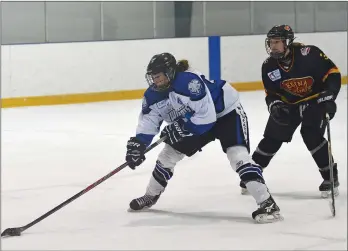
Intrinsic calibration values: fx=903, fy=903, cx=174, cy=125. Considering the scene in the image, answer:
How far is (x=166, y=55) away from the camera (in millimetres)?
3959

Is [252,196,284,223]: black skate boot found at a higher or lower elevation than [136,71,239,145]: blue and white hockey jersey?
lower

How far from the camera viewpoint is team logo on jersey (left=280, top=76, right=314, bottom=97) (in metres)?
4.45

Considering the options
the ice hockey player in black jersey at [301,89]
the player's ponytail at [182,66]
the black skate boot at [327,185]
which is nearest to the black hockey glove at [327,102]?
the ice hockey player in black jersey at [301,89]

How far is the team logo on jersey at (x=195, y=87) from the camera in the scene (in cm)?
392

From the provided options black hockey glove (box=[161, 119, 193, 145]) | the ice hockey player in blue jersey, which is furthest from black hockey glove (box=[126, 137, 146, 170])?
black hockey glove (box=[161, 119, 193, 145])

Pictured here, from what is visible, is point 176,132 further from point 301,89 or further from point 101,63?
point 101,63

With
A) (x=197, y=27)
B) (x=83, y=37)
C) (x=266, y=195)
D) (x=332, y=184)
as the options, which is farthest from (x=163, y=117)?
(x=197, y=27)

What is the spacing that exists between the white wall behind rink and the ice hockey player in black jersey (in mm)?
4897

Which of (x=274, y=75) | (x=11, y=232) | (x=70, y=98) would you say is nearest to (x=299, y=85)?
(x=274, y=75)

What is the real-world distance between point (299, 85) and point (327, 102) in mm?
184

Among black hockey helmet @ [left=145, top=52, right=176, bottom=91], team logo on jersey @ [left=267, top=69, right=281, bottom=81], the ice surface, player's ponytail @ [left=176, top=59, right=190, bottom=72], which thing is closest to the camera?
the ice surface

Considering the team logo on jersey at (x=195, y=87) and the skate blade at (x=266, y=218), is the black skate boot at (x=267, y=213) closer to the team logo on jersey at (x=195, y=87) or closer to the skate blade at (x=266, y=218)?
the skate blade at (x=266, y=218)

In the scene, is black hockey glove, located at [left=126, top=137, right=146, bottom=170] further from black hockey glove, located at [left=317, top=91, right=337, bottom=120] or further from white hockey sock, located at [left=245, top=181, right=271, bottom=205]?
black hockey glove, located at [left=317, top=91, right=337, bottom=120]

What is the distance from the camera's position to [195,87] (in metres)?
3.92
